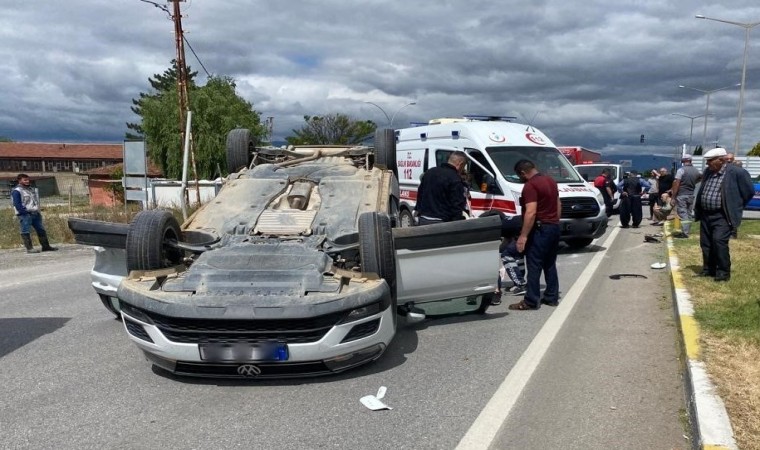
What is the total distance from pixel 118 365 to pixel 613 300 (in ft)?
19.1

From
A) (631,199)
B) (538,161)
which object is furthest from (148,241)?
(631,199)

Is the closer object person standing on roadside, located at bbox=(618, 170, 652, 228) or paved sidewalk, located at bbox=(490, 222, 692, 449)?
paved sidewalk, located at bbox=(490, 222, 692, 449)

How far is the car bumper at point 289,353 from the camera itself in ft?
14.8

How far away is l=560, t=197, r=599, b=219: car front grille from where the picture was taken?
11.8 metres

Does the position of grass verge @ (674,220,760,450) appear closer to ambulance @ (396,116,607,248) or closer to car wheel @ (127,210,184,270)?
ambulance @ (396,116,607,248)

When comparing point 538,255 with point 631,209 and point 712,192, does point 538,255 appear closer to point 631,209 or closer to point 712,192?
point 712,192

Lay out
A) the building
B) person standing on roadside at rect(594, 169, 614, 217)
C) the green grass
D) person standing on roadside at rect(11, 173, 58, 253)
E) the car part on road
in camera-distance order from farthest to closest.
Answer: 1. the building
2. person standing on roadside at rect(594, 169, 614, 217)
3. person standing on roadside at rect(11, 173, 58, 253)
4. the car part on road
5. the green grass

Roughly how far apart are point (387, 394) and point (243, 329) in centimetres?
115

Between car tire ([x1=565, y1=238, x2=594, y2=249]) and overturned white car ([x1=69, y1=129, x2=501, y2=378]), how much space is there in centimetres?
667

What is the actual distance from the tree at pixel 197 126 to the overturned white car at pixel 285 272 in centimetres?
3964

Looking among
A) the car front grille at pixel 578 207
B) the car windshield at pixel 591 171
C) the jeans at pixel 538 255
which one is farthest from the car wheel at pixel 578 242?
the car windshield at pixel 591 171

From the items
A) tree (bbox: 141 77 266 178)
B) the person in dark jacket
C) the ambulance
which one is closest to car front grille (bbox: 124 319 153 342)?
the person in dark jacket

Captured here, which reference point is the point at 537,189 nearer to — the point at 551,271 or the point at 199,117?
the point at 551,271

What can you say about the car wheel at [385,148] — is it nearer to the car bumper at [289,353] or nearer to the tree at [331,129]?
the car bumper at [289,353]
